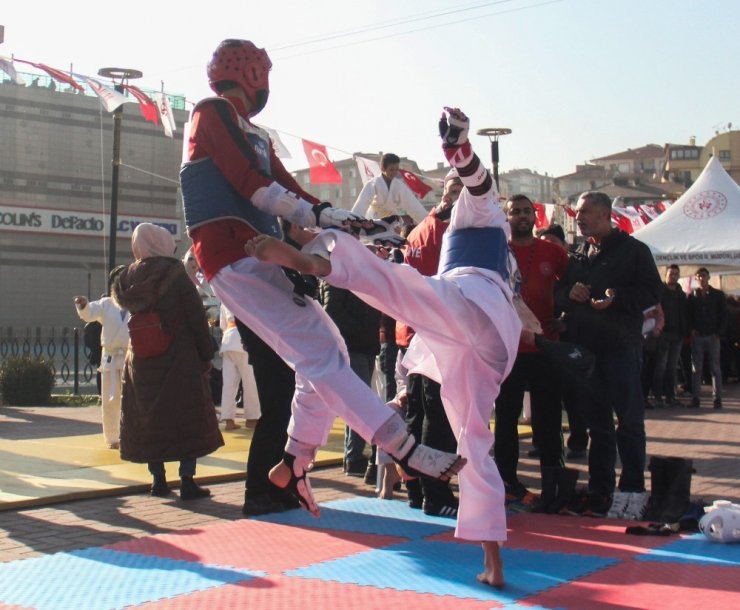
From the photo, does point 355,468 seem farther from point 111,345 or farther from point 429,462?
point 429,462

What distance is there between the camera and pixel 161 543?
5.05 meters

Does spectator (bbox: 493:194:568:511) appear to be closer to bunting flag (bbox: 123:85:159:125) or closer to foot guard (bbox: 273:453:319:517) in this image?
foot guard (bbox: 273:453:319:517)

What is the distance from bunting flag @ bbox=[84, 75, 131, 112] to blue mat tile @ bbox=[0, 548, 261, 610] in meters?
12.0

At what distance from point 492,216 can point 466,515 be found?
1.35m

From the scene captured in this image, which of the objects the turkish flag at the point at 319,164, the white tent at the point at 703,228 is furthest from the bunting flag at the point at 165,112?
the white tent at the point at 703,228

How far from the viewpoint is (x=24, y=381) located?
1568 centimetres

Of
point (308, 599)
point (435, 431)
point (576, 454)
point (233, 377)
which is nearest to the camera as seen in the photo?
point (308, 599)

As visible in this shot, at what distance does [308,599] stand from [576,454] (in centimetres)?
569

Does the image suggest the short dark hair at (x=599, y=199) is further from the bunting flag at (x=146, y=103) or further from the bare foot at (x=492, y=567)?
the bunting flag at (x=146, y=103)

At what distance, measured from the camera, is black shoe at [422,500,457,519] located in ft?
19.2

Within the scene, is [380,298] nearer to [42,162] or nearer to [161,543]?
[161,543]

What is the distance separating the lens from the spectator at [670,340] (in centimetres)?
1463

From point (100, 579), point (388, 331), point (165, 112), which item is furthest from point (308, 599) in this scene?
point (165, 112)

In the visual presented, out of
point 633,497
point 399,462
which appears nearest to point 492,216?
point 399,462
